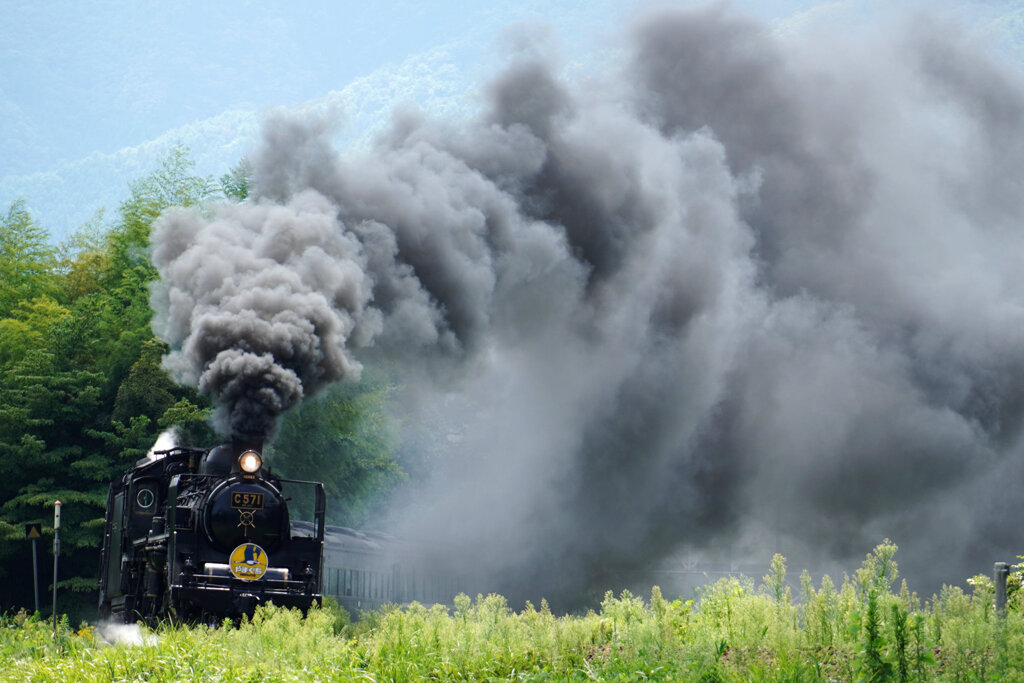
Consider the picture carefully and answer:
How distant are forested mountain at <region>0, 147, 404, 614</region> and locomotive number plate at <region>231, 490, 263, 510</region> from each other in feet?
34.7

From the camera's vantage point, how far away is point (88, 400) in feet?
70.4

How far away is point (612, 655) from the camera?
634 centimetres

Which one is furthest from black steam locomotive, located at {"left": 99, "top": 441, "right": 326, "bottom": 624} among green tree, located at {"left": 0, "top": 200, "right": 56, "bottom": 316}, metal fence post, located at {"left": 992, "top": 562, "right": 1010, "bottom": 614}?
green tree, located at {"left": 0, "top": 200, "right": 56, "bottom": 316}

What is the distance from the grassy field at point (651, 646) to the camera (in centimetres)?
523

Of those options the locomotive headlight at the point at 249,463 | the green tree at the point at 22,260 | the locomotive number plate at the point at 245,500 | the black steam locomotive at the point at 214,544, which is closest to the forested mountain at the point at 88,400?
the green tree at the point at 22,260

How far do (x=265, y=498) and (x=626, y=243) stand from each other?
33.1ft

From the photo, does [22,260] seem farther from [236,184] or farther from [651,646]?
[651,646]

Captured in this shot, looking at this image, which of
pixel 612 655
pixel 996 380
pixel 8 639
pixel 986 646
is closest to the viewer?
pixel 986 646

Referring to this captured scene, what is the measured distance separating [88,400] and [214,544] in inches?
511

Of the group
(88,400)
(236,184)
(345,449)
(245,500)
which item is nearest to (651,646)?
(245,500)

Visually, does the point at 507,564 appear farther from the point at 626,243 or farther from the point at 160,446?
the point at 160,446

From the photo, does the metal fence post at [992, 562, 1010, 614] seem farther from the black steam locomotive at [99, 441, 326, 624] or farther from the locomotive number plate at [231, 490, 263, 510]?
the locomotive number plate at [231, 490, 263, 510]

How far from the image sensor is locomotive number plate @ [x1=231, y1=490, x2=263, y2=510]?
997cm

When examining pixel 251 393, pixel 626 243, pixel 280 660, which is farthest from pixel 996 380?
pixel 280 660
